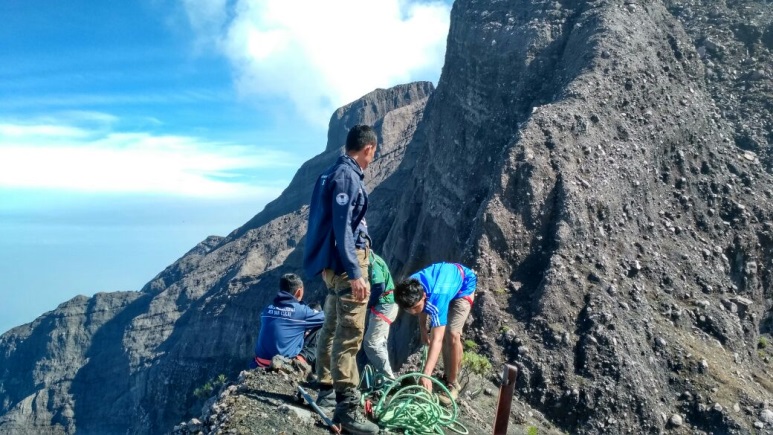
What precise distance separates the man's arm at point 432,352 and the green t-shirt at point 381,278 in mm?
606

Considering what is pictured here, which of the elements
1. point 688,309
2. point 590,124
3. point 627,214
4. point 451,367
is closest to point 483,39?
point 590,124

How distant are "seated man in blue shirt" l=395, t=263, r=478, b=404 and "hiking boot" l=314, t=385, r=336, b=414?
3.42ft

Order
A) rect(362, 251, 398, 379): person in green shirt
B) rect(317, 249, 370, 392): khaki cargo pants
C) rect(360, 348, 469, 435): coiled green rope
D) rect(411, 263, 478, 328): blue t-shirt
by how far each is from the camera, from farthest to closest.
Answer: rect(411, 263, 478, 328): blue t-shirt, rect(362, 251, 398, 379): person in green shirt, rect(360, 348, 469, 435): coiled green rope, rect(317, 249, 370, 392): khaki cargo pants

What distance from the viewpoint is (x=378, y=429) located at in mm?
6727

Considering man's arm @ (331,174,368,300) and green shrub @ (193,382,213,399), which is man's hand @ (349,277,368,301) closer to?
man's arm @ (331,174,368,300)

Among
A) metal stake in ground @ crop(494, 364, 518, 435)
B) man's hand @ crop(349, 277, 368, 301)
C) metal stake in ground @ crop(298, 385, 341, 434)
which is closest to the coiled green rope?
metal stake in ground @ crop(298, 385, 341, 434)

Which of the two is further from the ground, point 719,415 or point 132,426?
point 719,415

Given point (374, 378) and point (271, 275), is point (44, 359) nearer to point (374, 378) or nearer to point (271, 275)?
point (271, 275)

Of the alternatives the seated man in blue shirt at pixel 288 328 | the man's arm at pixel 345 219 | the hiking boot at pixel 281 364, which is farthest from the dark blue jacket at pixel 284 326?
the man's arm at pixel 345 219

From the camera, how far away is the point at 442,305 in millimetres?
8141

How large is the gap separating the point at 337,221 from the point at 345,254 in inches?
12.4

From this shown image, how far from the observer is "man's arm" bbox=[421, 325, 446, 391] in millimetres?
7641

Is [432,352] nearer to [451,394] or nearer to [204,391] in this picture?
[451,394]

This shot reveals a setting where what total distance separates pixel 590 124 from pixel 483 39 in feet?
34.4
